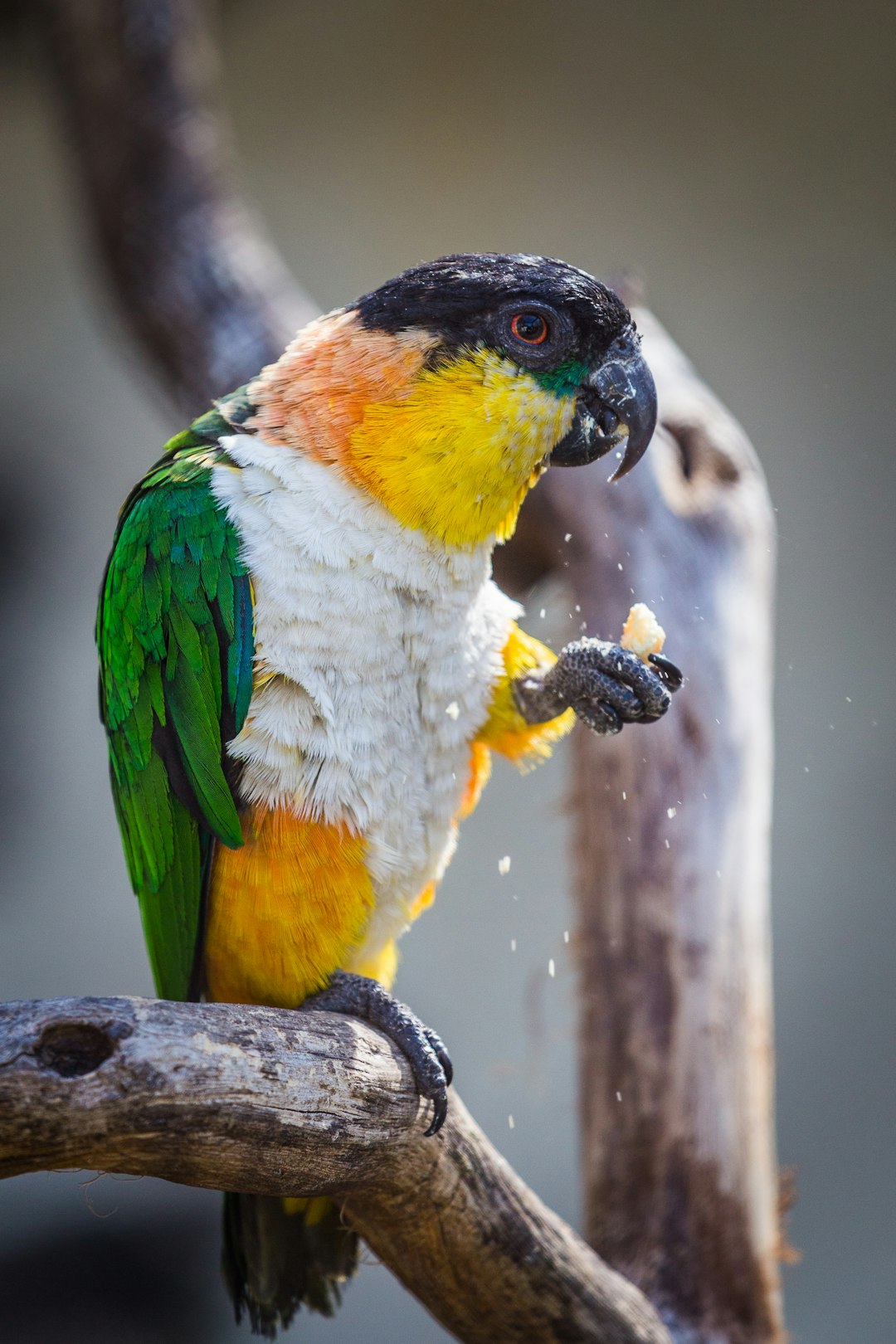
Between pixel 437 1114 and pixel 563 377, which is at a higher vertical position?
pixel 563 377

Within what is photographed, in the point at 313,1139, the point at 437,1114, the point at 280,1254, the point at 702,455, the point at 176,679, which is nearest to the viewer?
the point at 313,1139

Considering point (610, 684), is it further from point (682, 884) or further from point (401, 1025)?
point (682, 884)

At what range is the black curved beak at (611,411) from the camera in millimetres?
1618

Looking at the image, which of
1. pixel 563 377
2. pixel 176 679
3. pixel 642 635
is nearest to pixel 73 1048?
pixel 176 679

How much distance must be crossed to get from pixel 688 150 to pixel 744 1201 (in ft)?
11.5

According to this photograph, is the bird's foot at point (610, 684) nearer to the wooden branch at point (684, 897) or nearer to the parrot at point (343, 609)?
the parrot at point (343, 609)

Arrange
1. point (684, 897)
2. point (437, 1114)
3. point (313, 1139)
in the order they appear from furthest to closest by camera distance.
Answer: point (684, 897) → point (437, 1114) → point (313, 1139)

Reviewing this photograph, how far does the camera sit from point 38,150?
4.27m

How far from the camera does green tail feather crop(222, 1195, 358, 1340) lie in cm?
187

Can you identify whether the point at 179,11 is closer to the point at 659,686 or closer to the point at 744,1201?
the point at 659,686

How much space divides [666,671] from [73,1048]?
0.99 metres

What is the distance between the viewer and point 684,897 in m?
2.30

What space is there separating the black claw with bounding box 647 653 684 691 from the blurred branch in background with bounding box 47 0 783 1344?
68 centimetres

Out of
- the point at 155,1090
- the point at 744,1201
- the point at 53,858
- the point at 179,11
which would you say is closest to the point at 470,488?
the point at 155,1090
